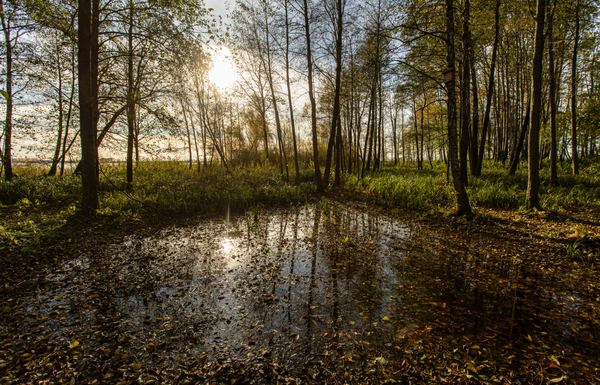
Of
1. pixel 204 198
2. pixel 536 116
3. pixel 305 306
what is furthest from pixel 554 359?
pixel 204 198

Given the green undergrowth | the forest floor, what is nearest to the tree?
the forest floor

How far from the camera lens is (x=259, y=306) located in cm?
402

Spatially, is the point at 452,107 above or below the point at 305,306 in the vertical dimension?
above

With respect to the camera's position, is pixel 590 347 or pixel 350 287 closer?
pixel 590 347

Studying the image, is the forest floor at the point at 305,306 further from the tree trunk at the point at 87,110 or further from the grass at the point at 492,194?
the grass at the point at 492,194

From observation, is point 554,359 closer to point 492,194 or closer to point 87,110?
point 492,194

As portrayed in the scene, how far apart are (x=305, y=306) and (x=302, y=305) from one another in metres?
0.05

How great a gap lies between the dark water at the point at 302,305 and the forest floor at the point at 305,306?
0.9 inches

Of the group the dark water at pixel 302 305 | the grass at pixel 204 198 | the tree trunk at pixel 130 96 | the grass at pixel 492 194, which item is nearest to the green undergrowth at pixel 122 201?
the grass at pixel 204 198

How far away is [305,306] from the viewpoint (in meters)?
4.02

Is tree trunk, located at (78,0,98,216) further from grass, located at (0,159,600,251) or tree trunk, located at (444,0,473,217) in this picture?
tree trunk, located at (444,0,473,217)

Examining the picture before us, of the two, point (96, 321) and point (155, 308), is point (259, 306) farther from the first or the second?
point (96, 321)

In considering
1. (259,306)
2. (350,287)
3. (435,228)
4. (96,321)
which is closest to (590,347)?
(350,287)

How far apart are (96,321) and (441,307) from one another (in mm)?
4810
